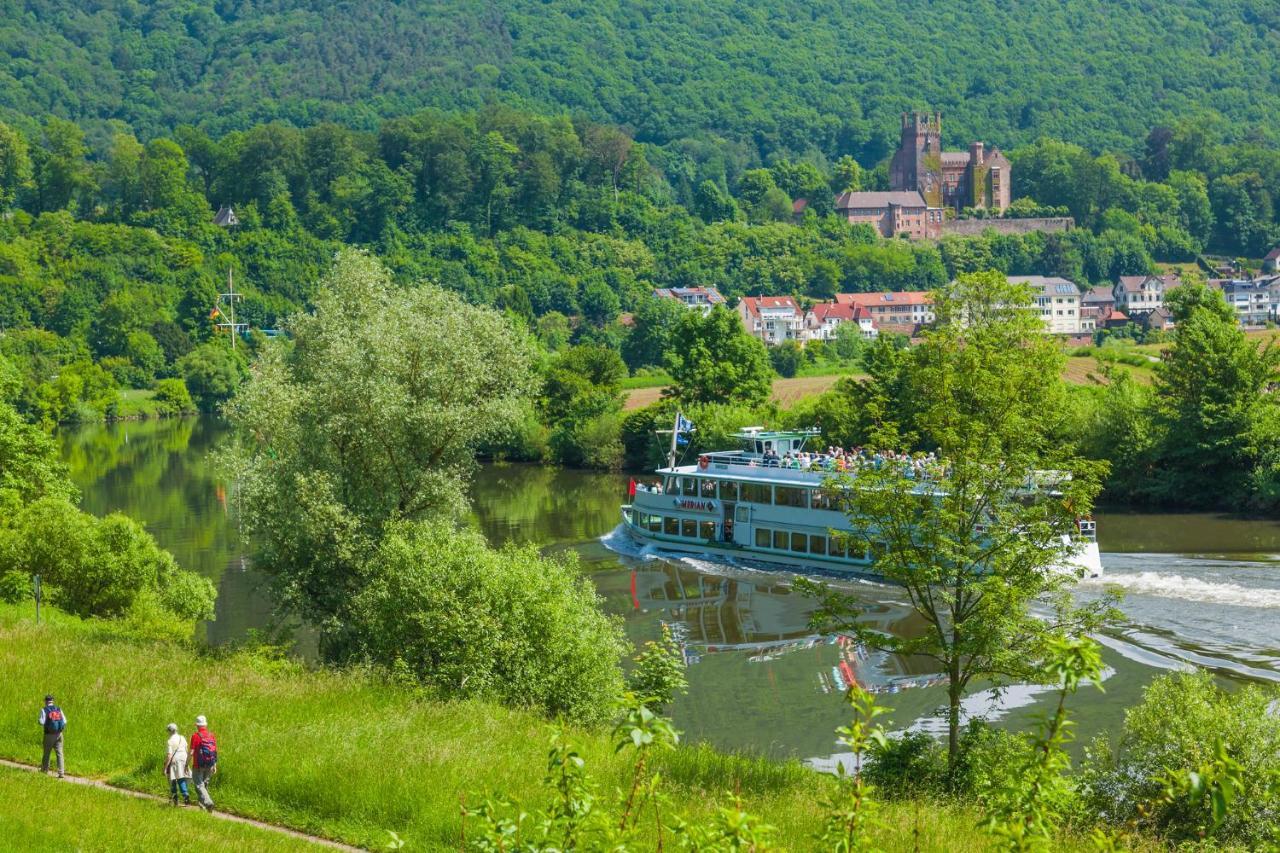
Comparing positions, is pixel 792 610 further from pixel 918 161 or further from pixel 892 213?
pixel 918 161

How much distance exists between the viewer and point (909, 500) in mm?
21312

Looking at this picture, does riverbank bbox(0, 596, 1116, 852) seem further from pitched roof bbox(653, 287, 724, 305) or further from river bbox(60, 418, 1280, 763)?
pitched roof bbox(653, 287, 724, 305)

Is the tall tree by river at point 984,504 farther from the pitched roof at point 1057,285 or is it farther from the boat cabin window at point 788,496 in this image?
the pitched roof at point 1057,285

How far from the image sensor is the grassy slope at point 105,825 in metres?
15.2

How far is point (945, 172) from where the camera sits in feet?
621

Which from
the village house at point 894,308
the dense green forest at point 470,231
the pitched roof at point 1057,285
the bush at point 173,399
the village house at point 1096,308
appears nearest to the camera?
the bush at point 173,399

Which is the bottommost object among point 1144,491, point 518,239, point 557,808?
point 1144,491

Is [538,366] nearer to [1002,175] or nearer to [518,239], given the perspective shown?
[518,239]

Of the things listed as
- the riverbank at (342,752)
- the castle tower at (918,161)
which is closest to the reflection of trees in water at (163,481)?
the riverbank at (342,752)

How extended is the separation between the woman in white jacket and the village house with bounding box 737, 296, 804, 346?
4581 inches

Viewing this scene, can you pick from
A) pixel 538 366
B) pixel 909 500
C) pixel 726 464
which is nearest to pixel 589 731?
pixel 909 500

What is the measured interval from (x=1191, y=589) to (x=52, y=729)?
27.9 meters

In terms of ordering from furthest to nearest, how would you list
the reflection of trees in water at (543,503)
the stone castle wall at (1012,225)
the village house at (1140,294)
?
the stone castle wall at (1012,225) → the village house at (1140,294) → the reflection of trees in water at (543,503)

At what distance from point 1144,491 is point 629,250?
98.4 m
